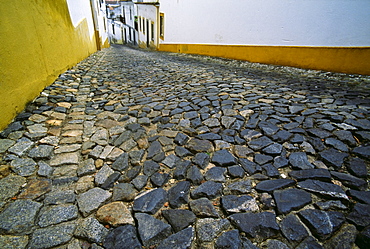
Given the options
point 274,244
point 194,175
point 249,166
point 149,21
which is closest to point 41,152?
point 194,175

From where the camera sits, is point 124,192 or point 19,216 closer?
point 19,216

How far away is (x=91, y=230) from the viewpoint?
4.07 feet

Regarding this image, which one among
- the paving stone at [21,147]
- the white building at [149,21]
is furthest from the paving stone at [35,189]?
the white building at [149,21]

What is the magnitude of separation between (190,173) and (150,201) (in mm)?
439

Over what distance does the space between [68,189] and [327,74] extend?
18.0 feet

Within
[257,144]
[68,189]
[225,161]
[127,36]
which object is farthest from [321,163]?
[127,36]

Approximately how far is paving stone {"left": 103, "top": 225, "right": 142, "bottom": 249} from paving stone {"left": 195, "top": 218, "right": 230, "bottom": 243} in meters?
0.38

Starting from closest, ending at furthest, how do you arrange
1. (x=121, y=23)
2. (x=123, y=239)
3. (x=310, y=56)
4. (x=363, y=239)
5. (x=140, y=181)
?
(x=363, y=239)
(x=123, y=239)
(x=140, y=181)
(x=310, y=56)
(x=121, y=23)

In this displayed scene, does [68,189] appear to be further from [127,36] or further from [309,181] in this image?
[127,36]

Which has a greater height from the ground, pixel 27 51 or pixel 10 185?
→ pixel 27 51

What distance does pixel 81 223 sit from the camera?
4.23 feet

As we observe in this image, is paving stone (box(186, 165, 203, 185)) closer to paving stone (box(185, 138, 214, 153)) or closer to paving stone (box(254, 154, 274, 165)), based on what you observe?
paving stone (box(185, 138, 214, 153))

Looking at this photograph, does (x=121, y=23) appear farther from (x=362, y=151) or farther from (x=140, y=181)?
(x=362, y=151)

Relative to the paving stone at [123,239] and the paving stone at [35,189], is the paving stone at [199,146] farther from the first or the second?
the paving stone at [35,189]
